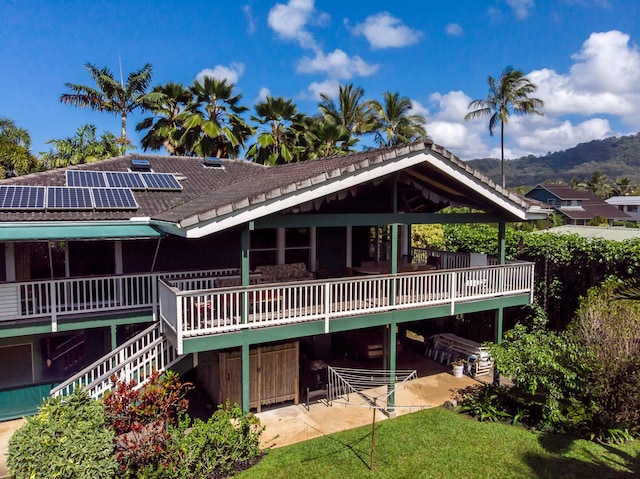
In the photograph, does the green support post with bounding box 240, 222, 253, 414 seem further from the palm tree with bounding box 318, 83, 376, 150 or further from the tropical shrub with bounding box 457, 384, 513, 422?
the palm tree with bounding box 318, 83, 376, 150

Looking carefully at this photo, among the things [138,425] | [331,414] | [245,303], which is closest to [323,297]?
[245,303]

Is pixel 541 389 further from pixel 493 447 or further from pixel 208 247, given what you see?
pixel 208 247

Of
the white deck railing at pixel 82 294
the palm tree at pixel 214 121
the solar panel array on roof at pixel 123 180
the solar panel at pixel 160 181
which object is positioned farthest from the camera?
the palm tree at pixel 214 121

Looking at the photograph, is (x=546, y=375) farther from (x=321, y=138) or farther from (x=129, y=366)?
(x=321, y=138)

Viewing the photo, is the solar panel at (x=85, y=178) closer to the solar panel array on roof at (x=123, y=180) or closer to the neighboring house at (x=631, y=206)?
the solar panel array on roof at (x=123, y=180)

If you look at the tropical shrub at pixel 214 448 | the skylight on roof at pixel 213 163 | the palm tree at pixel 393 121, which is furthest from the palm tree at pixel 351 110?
the tropical shrub at pixel 214 448

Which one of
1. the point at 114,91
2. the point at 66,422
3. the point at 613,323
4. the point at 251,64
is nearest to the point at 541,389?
the point at 613,323
